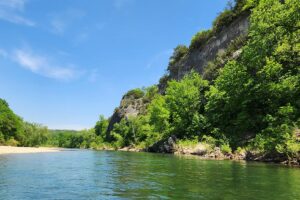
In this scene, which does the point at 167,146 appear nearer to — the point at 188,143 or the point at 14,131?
the point at 188,143

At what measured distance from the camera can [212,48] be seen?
76.2 meters

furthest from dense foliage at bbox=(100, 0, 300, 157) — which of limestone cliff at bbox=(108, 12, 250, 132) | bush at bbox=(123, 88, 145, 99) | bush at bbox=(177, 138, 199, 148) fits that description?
bush at bbox=(123, 88, 145, 99)

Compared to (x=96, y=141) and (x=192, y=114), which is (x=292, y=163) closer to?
(x=192, y=114)

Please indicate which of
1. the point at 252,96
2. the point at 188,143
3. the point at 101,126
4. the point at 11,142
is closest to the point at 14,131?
the point at 11,142

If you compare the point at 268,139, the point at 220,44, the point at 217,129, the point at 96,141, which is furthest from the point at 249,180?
the point at 96,141

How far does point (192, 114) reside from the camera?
60.9m

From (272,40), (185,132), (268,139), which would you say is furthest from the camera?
(185,132)

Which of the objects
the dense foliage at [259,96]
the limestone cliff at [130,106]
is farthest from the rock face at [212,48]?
the limestone cliff at [130,106]

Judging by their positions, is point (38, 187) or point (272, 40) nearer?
point (38, 187)

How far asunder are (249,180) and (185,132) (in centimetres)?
4229

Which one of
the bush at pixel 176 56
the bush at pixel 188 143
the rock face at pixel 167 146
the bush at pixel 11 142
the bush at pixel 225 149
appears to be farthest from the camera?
the bush at pixel 11 142

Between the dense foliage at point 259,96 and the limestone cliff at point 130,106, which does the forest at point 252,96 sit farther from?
the limestone cliff at point 130,106

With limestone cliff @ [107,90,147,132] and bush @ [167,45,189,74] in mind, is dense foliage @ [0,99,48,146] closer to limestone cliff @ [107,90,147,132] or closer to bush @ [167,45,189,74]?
limestone cliff @ [107,90,147,132]

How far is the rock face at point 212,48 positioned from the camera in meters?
67.6
